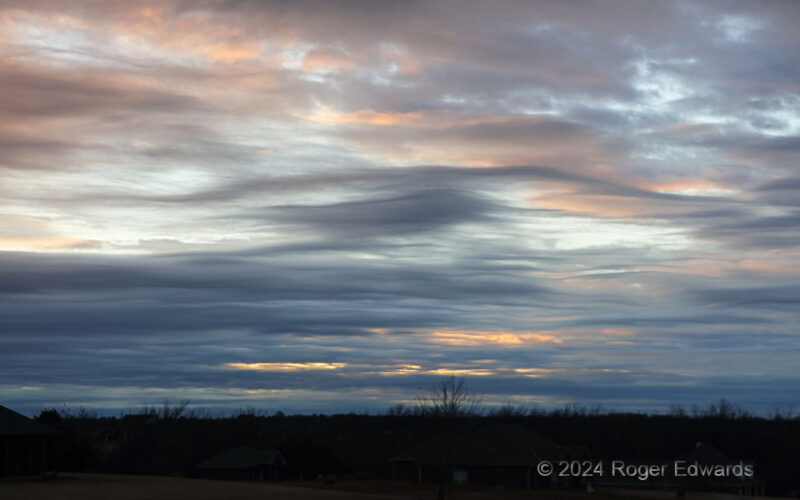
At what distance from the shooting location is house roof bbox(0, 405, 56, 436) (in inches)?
2867


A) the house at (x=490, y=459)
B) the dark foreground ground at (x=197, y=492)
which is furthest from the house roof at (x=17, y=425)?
the house at (x=490, y=459)

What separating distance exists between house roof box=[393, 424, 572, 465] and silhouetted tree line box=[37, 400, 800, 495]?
349 centimetres

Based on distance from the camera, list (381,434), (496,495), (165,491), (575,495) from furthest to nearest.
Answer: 1. (381,434)
2. (575,495)
3. (496,495)
4. (165,491)

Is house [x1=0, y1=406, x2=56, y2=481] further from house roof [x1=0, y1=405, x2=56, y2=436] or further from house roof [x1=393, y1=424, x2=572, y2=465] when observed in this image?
house roof [x1=393, y1=424, x2=572, y2=465]

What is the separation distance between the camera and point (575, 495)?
87.4 m

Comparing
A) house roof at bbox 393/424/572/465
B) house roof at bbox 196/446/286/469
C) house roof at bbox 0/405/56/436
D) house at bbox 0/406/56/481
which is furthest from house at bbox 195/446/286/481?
house roof at bbox 0/405/56/436

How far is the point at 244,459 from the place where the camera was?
337 ft

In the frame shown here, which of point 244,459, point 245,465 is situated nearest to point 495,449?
point 245,465

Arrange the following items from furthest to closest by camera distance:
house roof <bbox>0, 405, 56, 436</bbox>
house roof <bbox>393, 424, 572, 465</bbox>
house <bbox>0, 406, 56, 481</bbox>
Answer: house roof <bbox>393, 424, 572, 465</bbox>
house roof <bbox>0, 405, 56, 436</bbox>
house <bbox>0, 406, 56, 481</bbox>

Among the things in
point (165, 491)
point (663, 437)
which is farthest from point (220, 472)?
point (663, 437)

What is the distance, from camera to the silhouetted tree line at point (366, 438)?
106 meters

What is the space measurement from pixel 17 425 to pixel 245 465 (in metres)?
31.4

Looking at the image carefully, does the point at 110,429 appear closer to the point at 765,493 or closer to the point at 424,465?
the point at 424,465

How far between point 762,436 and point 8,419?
351ft
